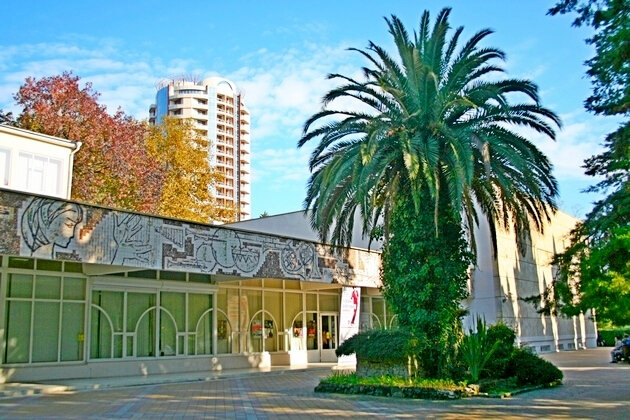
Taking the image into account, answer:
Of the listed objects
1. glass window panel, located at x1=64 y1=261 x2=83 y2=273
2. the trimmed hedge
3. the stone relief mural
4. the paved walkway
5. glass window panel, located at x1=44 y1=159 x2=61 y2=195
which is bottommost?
the paved walkway

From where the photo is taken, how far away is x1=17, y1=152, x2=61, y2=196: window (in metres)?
22.2

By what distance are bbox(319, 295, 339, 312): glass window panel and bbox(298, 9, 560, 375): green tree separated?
46.0ft

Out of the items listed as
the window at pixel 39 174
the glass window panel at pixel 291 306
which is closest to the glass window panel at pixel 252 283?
the glass window panel at pixel 291 306

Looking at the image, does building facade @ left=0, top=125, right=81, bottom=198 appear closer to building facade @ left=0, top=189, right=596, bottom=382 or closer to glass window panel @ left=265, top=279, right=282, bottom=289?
building facade @ left=0, top=189, right=596, bottom=382

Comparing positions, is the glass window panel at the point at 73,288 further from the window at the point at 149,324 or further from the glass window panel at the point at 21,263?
the glass window panel at the point at 21,263

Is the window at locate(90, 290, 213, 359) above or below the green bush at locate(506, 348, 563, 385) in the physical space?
above

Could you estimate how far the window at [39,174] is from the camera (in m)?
22.2

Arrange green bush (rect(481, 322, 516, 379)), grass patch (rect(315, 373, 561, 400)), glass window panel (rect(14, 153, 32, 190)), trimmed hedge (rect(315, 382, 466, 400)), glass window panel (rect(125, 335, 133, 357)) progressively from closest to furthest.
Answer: trimmed hedge (rect(315, 382, 466, 400)), grass patch (rect(315, 373, 561, 400)), green bush (rect(481, 322, 516, 379)), glass window panel (rect(14, 153, 32, 190)), glass window panel (rect(125, 335, 133, 357))

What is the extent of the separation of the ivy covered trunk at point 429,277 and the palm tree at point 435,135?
43cm

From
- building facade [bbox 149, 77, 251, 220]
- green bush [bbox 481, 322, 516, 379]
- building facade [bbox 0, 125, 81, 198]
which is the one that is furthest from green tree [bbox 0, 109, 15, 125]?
building facade [bbox 149, 77, 251, 220]

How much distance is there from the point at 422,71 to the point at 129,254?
412 inches

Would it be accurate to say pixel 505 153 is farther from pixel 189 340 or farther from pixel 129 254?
pixel 189 340

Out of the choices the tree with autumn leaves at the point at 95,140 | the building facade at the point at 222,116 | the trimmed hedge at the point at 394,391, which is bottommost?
the trimmed hedge at the point at 394,391

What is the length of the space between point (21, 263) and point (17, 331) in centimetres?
217
